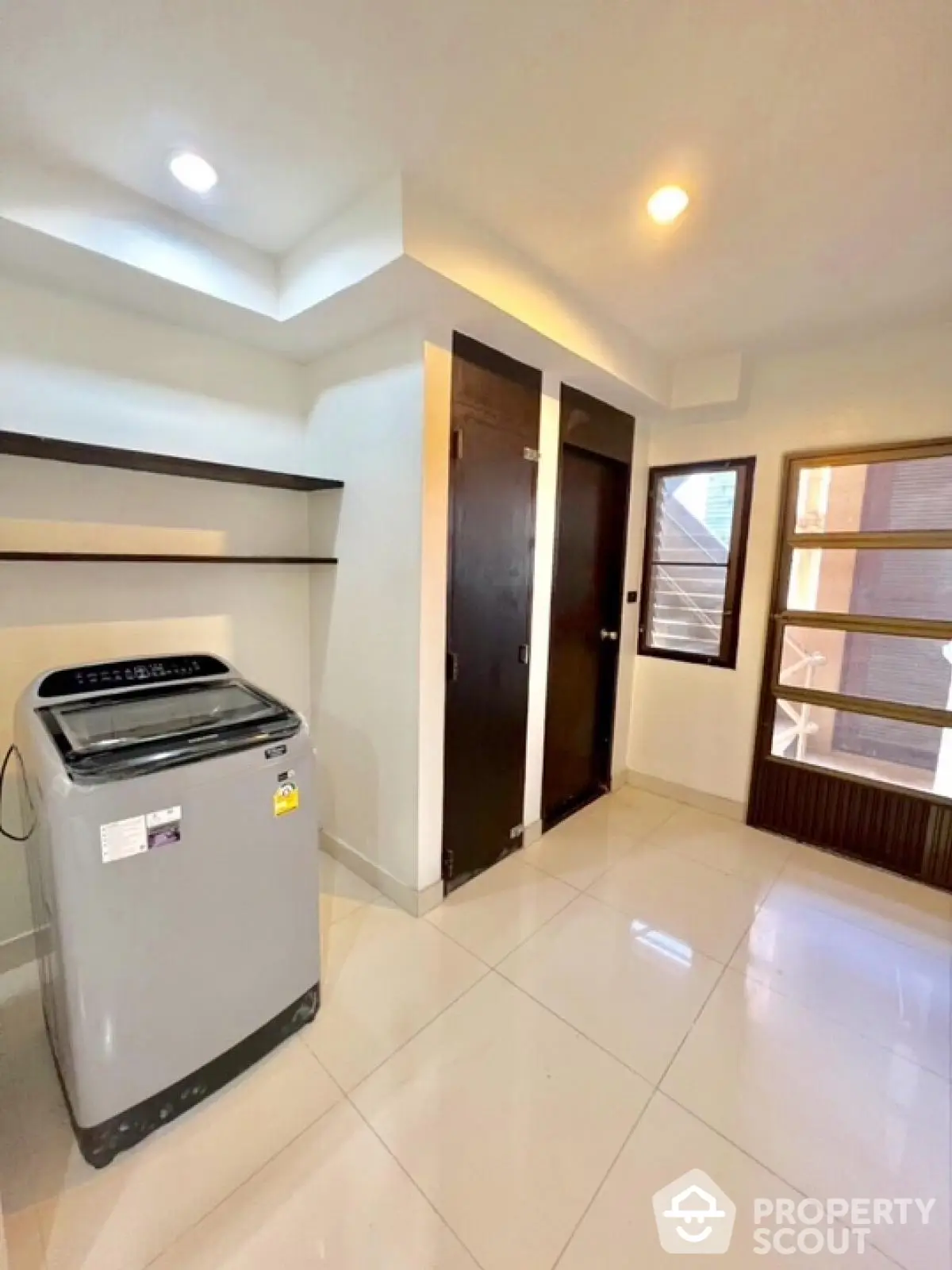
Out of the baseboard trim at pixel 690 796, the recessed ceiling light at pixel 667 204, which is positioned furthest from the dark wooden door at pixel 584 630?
the recessed ceiling light at pixel 667 204

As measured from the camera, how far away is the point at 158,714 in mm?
1541

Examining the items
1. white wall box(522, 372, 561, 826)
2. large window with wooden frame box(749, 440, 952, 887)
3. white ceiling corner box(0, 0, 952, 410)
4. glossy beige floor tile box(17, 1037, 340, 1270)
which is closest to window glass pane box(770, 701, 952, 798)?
large window with wooden frame box(749, 440, 952, 887)

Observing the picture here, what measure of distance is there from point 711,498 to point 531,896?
7.85 ft

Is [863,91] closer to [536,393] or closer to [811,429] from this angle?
[536,393]

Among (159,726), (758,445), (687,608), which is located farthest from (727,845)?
(159,726)

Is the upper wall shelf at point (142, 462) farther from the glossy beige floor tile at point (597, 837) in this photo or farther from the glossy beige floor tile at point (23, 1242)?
the glossy beige floor tile at point (597, 837)

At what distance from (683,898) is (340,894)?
1.54 meters

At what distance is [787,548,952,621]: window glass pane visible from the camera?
2436 millimetres

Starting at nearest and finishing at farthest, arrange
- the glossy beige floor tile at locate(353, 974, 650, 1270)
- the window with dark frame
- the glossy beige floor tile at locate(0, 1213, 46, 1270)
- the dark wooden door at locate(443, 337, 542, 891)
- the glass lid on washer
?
1. the glossy beige floor tile at locate(0, 1213, 46, 1270)
2. the glossy beige floor tile at locate(353, 974, 650, 1270)
3. the glass lid on washer
4. the dark wooden door at locate(443, 337, 542, 891)
5. the window with dark frame

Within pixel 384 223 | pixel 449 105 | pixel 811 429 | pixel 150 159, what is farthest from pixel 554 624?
pixel 150 159

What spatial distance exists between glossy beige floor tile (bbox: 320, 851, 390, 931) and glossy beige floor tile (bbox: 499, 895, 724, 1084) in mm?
674

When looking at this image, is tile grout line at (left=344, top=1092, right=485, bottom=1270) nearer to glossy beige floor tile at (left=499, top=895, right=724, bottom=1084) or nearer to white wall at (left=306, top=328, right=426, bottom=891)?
glossy beige floor tile at (left=499, top=895, right=724, bottom=1084)

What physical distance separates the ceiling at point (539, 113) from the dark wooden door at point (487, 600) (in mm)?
544

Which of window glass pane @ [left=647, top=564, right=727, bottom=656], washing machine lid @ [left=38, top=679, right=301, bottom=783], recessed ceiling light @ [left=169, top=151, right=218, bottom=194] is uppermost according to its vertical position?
recessed ceiling light @ [left=169, top=151, right=218, bottom=194]
